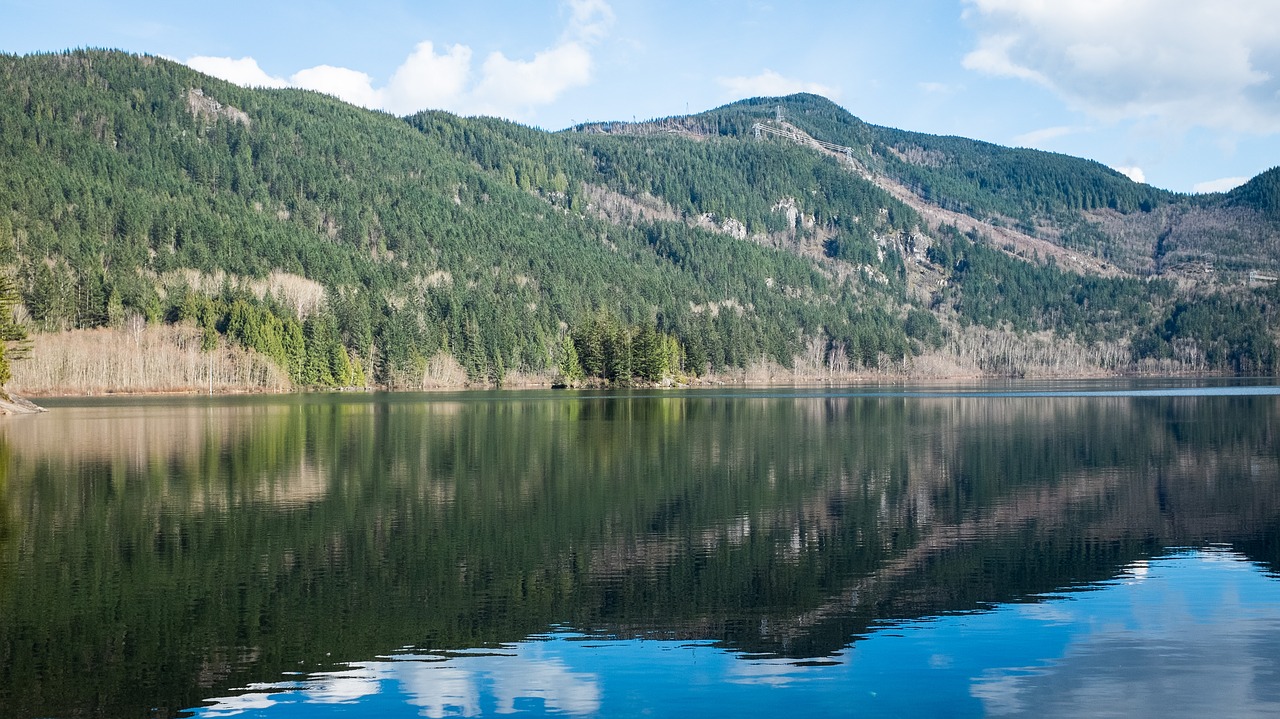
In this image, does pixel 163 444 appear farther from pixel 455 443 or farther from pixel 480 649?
pixel 480 649

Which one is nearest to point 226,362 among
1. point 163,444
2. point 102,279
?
point 102,279

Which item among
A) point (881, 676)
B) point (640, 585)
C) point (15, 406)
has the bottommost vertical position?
point (881, 676)

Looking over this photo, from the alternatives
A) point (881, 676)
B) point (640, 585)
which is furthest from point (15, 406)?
point (881, 676)

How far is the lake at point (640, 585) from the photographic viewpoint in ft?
60.7


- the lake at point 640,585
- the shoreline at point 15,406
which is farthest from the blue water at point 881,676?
the shoreline at point 15,406

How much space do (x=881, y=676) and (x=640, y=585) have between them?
794 cm

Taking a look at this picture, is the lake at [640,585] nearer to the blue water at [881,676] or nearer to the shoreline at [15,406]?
the blue water at [881,676]

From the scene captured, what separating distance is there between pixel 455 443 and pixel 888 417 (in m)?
38.9

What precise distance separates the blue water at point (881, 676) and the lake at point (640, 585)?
0.07 metres

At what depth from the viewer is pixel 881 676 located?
1906 cm

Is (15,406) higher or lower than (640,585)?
higher

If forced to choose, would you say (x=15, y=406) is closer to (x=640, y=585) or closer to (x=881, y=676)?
(x=640, y=585)

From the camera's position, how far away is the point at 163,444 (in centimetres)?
6197

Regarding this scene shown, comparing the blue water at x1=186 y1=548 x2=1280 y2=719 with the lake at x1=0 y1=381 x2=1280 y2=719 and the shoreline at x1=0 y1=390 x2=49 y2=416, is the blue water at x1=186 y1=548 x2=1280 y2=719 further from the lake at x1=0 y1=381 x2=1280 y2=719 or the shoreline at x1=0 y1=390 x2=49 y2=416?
the shoreline at x1=0 y1=390 x2=49 y2=416
